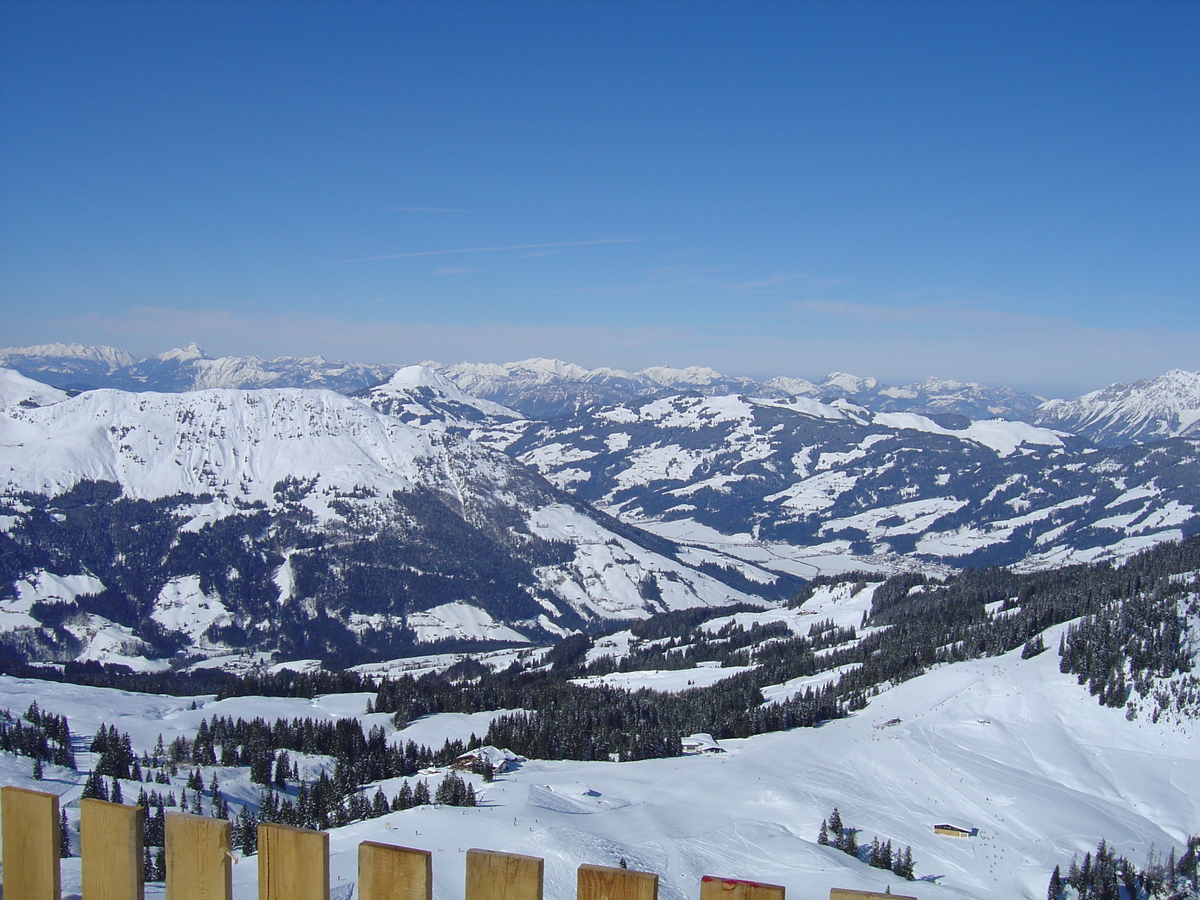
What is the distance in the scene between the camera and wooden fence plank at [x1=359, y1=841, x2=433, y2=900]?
13.5ft

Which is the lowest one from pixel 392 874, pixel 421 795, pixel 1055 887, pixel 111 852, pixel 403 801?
pixel 421 795

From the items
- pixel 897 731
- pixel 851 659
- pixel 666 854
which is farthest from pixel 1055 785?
pixel 851 659

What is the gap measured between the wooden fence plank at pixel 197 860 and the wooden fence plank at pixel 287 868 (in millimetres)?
195

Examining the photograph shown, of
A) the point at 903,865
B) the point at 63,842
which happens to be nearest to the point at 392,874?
the point at 63,842

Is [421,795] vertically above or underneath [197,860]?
underneath

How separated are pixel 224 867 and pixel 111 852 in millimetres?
853

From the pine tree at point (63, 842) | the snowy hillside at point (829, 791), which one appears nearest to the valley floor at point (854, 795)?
the snowy hillside at point (829, 791)

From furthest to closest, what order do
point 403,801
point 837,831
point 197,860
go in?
point 403,801 → point 837,831 → point 197,860

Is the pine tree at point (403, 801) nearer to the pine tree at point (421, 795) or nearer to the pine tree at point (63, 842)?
the pine tree at point (421, 795)

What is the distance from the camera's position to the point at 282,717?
132 metres

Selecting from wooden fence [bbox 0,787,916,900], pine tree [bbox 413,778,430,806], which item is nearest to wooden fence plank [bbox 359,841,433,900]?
wooden fence [bbox 0,787,916,900]

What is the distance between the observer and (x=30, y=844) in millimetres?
4742

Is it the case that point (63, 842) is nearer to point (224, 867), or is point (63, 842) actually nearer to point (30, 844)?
point (30, 844)

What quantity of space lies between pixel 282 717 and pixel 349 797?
62.2 metres
